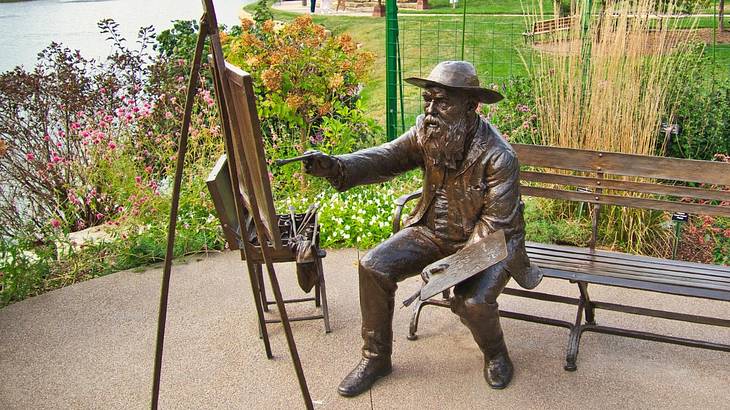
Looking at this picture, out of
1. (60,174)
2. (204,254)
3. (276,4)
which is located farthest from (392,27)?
(276,4)

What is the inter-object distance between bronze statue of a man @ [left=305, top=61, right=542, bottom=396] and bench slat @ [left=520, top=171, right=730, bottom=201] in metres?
0.85

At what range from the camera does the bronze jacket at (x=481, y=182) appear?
352 cm

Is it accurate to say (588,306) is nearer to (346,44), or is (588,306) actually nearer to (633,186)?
(633,186)

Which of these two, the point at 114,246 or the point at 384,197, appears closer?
the point at 114,246

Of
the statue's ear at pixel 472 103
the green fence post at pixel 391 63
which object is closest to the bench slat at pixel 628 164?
the statue's ear at pixel 472 103

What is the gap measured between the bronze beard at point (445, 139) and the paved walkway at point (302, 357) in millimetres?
1104

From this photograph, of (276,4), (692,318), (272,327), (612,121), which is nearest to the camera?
(692,318)

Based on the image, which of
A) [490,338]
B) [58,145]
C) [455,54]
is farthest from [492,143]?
[455,54]

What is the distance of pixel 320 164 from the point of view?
3.56 m

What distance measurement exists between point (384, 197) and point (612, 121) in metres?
1.75

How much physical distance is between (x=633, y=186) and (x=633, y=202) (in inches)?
3.6

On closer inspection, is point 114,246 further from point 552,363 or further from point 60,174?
point 552,363

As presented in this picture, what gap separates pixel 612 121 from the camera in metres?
5.30

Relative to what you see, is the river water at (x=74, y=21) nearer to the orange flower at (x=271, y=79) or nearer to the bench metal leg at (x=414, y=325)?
the orange flower at (x=271, y=79)
